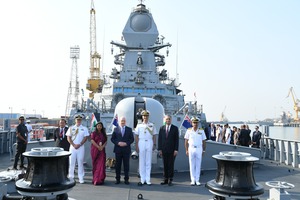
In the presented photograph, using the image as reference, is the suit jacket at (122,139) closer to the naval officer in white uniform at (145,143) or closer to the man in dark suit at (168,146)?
the naval officer in white uniform at (145,143)

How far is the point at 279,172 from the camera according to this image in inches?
324

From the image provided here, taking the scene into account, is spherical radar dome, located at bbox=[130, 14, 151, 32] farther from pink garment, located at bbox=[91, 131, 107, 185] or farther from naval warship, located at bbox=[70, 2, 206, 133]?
pink garment, located at bbox=[91, 131, 107, 185]

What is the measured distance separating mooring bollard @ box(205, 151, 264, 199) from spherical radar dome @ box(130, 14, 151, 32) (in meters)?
23.0

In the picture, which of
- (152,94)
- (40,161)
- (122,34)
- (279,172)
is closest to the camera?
(40,161)

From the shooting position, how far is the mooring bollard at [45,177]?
3.05 meters

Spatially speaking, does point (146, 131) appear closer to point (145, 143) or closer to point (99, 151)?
point (145, 143)

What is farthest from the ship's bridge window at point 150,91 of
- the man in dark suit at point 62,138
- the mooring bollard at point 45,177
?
the mooring bollard at point 45,177

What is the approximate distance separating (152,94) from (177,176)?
1356cm

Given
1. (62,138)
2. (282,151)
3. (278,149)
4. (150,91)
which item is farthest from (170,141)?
(150,91)

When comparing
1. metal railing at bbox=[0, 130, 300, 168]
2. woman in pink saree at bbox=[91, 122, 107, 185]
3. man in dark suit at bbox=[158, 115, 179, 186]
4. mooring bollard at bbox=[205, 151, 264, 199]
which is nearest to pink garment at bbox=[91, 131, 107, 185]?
woman in pink saree at bbox=[91, 122, 107, 185]

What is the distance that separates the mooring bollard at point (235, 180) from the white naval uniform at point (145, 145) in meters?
2.82

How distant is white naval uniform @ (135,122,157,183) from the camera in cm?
614

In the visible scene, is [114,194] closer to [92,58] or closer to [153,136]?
[153,136]

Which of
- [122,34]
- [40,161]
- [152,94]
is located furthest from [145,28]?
[40,161]
